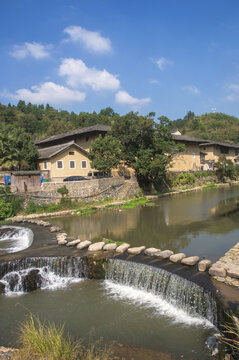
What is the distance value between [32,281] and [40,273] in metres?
0.46

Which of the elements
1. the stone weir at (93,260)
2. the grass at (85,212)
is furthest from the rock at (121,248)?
the grass at (85,212)

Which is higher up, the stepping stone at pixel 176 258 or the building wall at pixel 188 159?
the building wall at pixel 188 159

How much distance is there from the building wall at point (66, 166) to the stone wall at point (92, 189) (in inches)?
202

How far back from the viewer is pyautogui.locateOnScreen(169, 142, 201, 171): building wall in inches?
1658

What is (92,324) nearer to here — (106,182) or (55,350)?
(55,350)

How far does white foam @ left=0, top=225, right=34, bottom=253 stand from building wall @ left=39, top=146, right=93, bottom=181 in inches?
463

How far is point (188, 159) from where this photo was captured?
44000 mm

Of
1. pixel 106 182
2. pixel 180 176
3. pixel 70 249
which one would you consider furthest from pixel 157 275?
pixel 180 176

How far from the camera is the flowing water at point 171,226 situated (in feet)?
42.7

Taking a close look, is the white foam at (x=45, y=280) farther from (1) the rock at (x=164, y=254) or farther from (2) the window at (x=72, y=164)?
Result: (2) the window at (x=72, y=164)

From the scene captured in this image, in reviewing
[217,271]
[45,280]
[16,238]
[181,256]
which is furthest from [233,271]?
[16,238]

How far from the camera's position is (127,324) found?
295 inches

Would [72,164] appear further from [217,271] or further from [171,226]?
[217,271]

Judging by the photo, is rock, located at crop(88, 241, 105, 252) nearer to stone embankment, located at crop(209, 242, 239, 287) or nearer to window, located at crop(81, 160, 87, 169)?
stone embankment, located at crop(209, 242, 239, 287)
